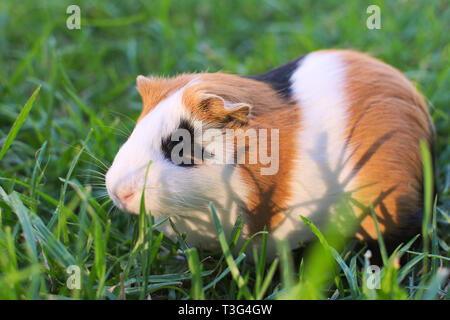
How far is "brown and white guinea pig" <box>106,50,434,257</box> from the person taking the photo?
186 cm

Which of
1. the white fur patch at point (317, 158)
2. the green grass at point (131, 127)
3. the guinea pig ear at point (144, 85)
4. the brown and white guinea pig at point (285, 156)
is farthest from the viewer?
the guinea pig ear at point (144, 85)

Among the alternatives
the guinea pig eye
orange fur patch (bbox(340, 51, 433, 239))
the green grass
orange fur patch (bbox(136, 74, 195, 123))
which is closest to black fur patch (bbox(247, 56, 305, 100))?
orange fur patch (bbox(340, 51, 433, 239))

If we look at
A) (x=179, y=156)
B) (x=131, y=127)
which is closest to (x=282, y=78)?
(x=179, y=156)

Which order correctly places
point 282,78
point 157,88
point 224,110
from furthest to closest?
point 282,78 < point 157,88 < point 224,110

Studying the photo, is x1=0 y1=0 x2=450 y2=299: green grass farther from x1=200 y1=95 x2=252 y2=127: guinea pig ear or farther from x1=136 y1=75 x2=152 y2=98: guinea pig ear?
x1=200 y1=95 x2=252 y2=127: guinea pig ear

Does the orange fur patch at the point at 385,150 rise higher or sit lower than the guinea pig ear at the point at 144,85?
lower

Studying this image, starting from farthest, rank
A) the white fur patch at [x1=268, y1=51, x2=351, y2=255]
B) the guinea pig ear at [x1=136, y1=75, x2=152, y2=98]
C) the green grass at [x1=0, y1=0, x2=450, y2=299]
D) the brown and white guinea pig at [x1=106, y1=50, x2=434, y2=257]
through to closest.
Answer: the guinea pig ear at [x1=136, y1=75, x2=152, y2=98] → the white fur patch at [x1=268, y1=51, x2=351, y2=255] → the brown and white guinea pig at [x1=106, y1=50, x2=434, y2=257] → the green grass at [x1=0, y1=0, x2=450, y2=299]

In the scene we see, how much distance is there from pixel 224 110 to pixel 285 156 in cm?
38

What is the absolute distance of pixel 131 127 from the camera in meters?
2.81

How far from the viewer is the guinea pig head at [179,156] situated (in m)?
1.83

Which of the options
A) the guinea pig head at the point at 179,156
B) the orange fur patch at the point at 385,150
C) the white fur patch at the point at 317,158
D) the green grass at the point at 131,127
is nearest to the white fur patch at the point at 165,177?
the guinea pig head at the point at 179,156

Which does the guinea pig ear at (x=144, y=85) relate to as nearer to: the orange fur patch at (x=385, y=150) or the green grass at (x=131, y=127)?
the green grass at (x=131, y=127)

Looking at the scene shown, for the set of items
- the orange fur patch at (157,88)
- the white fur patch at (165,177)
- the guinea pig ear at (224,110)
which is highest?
the orange fur patch at (157,88)

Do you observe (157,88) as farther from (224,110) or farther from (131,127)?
(131,127)
